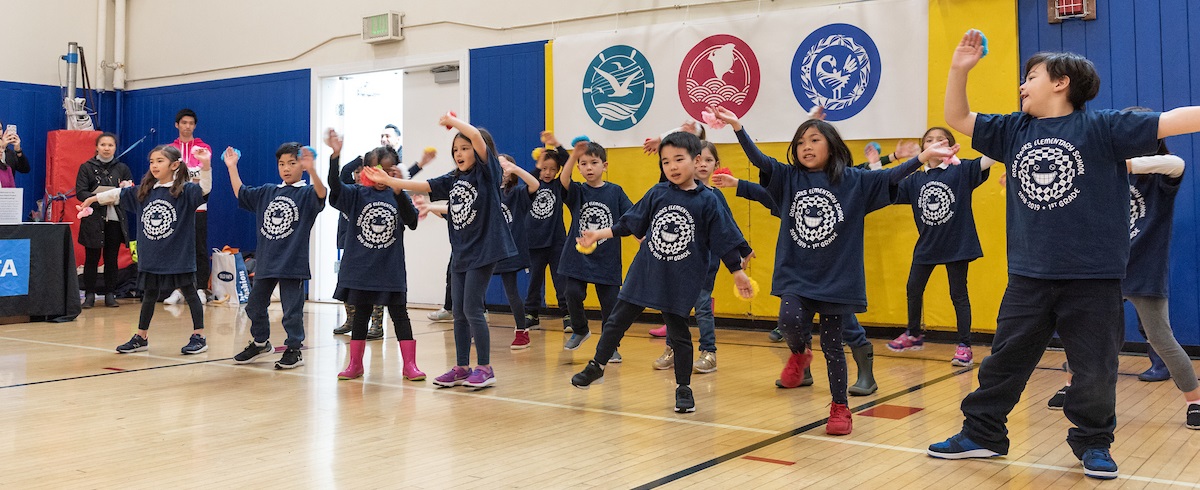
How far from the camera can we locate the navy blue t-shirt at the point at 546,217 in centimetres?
654

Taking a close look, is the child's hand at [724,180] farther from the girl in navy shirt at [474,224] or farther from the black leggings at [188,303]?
the black leggings at [188,303]

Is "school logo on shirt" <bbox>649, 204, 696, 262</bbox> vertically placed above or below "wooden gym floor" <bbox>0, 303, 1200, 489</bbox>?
above

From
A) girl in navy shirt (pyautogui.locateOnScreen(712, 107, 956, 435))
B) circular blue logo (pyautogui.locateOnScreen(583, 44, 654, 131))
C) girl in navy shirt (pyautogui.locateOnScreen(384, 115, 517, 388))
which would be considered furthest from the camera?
circular blue logo (pyautogui.locateOnScreen(583, 44, 654, 131))

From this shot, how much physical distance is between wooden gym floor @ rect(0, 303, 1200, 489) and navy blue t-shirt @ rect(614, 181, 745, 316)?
51 centimetres

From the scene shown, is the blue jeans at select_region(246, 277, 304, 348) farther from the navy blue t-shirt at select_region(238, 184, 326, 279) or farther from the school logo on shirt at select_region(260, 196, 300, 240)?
the school logo on shirt at select_region(260, 196, 300, 240)

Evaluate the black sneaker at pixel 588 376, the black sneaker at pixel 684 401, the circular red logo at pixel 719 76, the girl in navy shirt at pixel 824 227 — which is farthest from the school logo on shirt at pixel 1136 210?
the circular red logo at pixel 719 76

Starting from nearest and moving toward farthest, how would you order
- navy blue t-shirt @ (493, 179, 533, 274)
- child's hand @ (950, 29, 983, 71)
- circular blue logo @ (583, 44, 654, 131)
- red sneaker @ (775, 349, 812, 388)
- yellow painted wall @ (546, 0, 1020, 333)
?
child's hand @ (950, 29, 983, 71) → red sneaker @ (775, 349, 812, 388) → yellow painted wall @ (546, 0, 1020, 333) → navy blue t-shirt @ (493, 179, 533, 274) → circular blue logo @ (583, 44, 654, 131)

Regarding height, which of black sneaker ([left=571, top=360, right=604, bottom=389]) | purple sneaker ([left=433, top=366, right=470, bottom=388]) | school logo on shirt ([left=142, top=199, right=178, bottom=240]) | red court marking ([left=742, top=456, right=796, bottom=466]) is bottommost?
red court marking ([left=742, top=456, right=796, bottom=466])

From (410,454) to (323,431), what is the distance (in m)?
0.57

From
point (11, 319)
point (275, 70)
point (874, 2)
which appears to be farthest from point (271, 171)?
point (874, 2)

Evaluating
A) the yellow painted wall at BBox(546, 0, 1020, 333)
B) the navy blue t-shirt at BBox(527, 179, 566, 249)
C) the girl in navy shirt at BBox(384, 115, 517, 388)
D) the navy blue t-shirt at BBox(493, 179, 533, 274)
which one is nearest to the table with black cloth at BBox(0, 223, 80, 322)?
the navy blue t-shirt at BBox(493, 179, 533, 274)

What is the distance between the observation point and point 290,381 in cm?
483

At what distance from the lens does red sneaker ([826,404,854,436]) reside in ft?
11.5

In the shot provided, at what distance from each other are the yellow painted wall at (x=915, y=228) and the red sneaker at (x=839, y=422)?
314 cm
